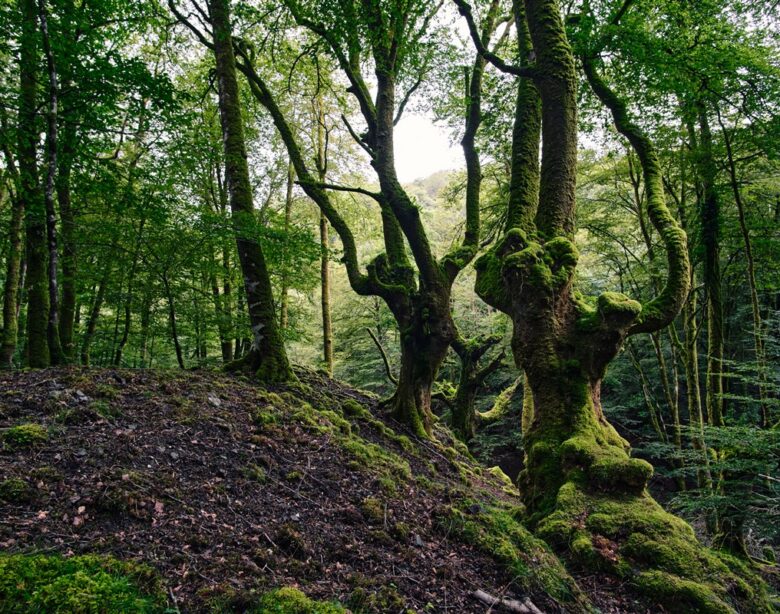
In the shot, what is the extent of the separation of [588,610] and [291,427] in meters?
3.20

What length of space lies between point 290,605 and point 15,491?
1.66 metres

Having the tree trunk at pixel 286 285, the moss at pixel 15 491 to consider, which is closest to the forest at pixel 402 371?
the moss at pixel 15 491

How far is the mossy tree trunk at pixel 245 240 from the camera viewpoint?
19.6 feet

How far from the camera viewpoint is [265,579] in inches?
83.8

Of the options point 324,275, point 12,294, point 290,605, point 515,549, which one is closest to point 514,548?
point 515,549

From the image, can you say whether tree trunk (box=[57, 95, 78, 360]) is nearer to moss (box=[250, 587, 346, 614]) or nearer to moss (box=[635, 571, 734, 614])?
moss (box=[250, 587, 346, 614])

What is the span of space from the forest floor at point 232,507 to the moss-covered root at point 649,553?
0.19 meters

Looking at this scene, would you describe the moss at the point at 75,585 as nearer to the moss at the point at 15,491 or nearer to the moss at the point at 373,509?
the moss at the point at 15,491

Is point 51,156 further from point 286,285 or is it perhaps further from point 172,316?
point 286,285

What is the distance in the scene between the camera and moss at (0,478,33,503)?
214cm

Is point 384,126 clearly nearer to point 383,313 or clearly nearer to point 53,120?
point 53,120

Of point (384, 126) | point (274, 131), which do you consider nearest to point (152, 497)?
point (384, 126)

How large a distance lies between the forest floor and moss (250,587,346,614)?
0.26 ft

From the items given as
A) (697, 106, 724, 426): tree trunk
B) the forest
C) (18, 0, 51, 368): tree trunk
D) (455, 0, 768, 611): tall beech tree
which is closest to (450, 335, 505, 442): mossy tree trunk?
the forest
